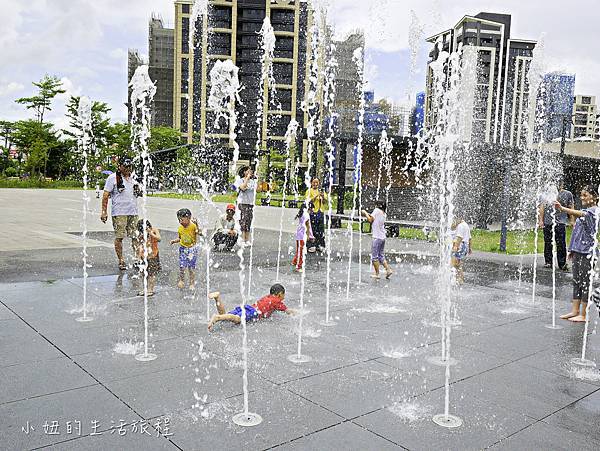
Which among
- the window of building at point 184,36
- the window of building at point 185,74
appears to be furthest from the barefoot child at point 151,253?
the window of building at point 184,36

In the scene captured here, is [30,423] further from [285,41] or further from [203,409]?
[285,41]

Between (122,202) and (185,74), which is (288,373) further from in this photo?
(185,74)

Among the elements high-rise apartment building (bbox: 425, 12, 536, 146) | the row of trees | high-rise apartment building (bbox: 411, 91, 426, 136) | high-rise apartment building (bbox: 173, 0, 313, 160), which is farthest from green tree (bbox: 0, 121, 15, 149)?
high-rise apartment building (bbox: 425, 12, 536, 146)

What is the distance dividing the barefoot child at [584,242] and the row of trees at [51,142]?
4338 centimetres

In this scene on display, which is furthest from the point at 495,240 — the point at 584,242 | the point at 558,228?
the point at 584,242

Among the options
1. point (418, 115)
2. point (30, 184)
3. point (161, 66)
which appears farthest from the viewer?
point (161, 66)

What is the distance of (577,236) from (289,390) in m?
Answer: 4.19

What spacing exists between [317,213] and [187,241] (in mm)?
4393

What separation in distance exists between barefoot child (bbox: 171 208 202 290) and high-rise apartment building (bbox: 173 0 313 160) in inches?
2386

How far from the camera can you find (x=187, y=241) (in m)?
6.99

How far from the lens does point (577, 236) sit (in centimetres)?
620

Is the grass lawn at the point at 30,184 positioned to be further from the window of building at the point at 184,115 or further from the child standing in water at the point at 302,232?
the child standing in water at the point at 302,232

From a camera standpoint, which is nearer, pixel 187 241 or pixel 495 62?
pixel 187 241

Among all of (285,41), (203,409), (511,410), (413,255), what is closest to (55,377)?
(203,409)
